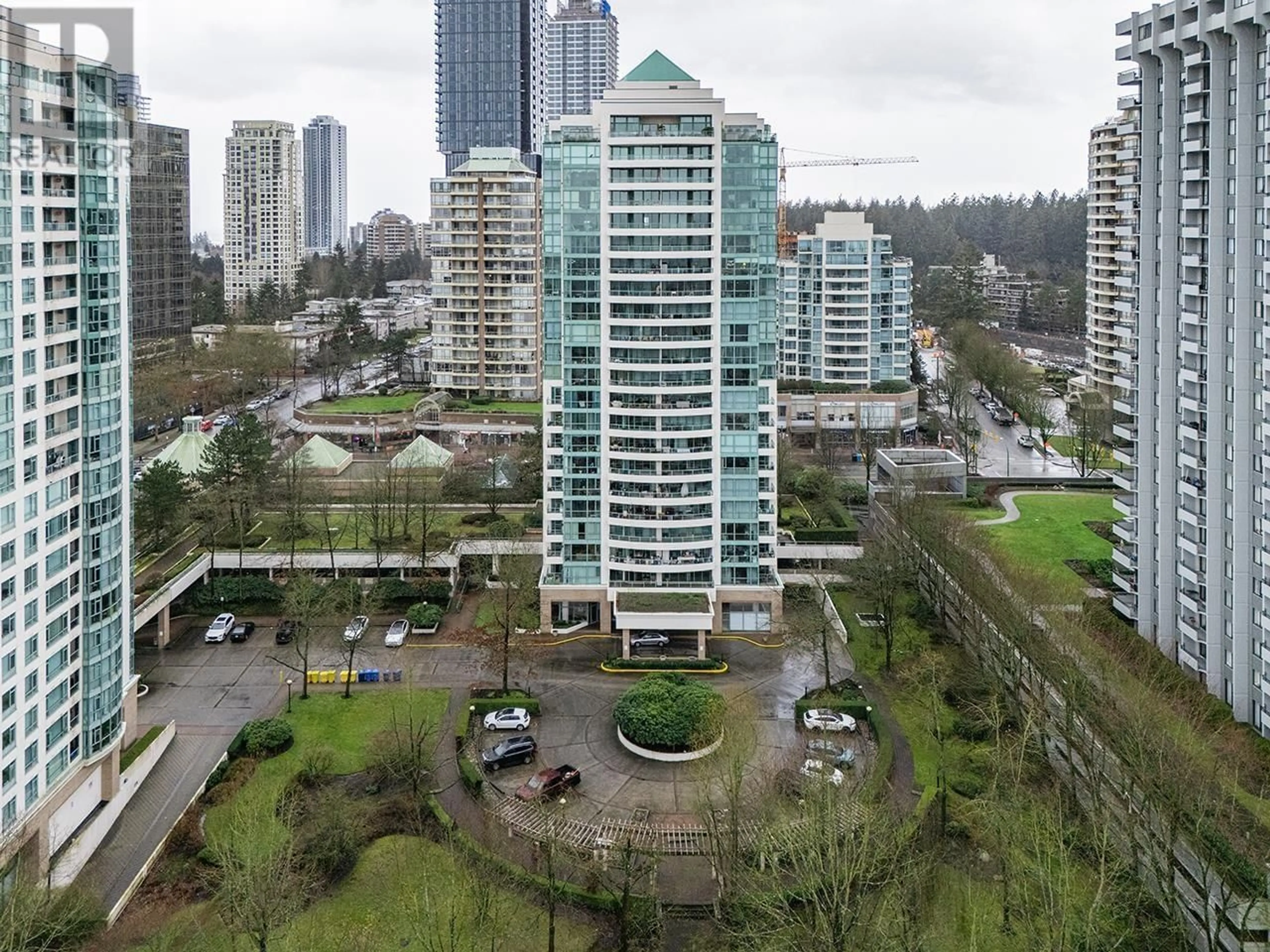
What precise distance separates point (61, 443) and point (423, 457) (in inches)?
1086

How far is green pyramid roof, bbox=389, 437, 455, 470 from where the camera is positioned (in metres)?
47.5

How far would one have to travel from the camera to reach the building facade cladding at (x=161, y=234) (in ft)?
220

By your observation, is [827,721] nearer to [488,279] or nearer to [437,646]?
[437,646]

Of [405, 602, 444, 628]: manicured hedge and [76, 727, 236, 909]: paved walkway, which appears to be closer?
[76, 727, 236, 909]: paved walkway

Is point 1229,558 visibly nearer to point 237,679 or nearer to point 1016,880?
point 1016,880

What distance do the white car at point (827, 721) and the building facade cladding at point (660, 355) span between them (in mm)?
7087

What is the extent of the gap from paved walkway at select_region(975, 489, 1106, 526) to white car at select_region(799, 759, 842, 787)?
22.8m

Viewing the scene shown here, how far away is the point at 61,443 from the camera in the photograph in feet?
70.5

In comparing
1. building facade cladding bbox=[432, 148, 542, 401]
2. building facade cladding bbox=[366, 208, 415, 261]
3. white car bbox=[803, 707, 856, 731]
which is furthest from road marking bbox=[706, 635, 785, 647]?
building facade cladding bbox=[366, 208, 415, 261]

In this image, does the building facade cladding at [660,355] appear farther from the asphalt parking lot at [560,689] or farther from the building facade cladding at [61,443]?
the building facade cladding at [61,443]

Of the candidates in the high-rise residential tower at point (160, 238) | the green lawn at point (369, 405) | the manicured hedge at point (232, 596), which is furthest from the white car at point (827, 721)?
the high-rise residential tower at point (160, 238)

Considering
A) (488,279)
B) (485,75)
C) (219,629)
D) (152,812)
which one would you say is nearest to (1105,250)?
(488,279)

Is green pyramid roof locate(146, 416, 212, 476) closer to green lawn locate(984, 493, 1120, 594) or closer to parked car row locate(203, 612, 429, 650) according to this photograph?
parked car row locate(203, 612, 429, 650)

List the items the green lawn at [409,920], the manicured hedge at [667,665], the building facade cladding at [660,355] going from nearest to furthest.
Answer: the green lawn at [409,920] < the manicured hedge at [667,665] < the building facade cladding at [660,355]
